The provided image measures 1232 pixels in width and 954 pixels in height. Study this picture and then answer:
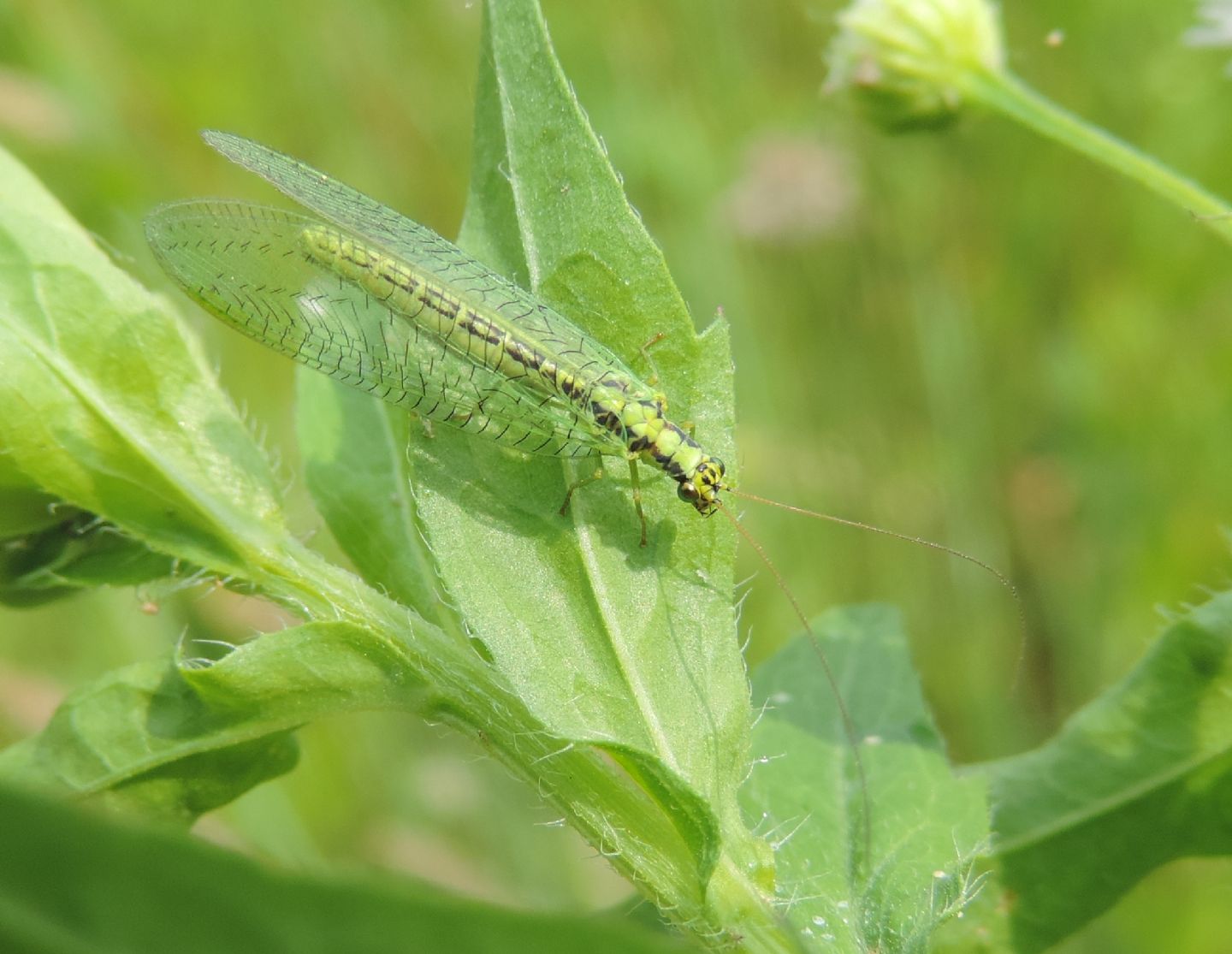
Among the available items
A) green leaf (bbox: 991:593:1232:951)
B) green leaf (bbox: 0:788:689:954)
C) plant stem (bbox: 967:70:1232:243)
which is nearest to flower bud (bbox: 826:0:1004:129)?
plant stem (bbox: 967:70:1232:243)

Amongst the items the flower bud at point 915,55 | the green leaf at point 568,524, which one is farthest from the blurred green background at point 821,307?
the green leaf at point 568,524

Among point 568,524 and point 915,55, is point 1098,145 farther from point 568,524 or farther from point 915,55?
point 568,524

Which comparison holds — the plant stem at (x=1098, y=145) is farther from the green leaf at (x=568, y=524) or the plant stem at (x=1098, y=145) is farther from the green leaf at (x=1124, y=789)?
the green leaf at (x=568, y=524)

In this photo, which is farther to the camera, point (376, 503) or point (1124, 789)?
point (1124, 789)

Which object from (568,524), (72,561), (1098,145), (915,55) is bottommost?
(72,561)

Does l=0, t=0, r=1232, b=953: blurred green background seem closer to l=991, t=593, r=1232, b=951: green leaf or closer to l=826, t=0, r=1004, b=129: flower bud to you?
l=826, t=0, r=1004, b=129: flower bud

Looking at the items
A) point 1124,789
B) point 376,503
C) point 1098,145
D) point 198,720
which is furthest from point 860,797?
point 1098,145
